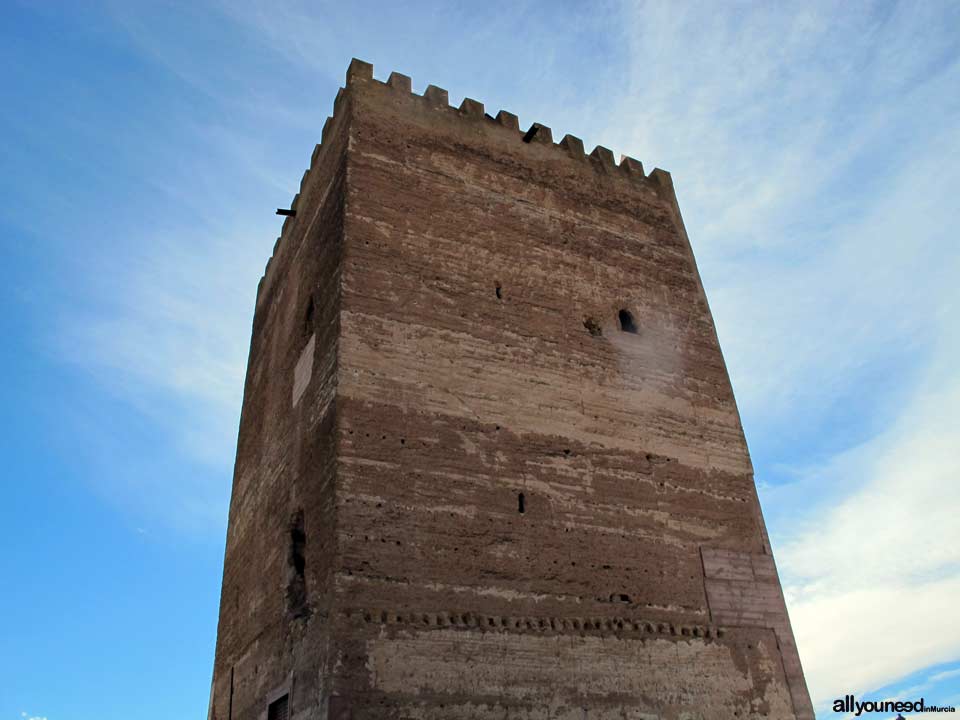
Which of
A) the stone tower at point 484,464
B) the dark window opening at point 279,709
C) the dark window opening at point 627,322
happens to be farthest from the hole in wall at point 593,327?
the dark window opening at point 279,709

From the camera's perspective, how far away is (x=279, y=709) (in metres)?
7.37

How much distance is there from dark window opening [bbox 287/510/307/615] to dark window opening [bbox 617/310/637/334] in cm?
466

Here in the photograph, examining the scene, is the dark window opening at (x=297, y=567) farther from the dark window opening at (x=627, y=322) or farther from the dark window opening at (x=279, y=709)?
the dark window opening at (x=627, y=322)

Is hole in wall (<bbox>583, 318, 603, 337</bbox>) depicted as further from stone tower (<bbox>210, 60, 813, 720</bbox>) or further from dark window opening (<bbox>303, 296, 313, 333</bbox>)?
dark window opening (<bbox>303, 296, 313, 333</bbox>)

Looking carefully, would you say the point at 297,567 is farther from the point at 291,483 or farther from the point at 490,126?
the point at 490,126

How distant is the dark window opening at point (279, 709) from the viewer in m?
7.13

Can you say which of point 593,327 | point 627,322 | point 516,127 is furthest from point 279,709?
point 516,127

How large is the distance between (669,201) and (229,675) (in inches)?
353

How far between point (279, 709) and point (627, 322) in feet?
19.8

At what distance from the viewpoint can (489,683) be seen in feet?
22.4

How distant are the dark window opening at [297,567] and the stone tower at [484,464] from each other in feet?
0.13

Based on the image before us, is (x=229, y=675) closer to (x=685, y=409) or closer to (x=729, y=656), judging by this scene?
(x=729, y=656)

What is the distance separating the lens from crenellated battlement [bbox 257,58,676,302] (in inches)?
400

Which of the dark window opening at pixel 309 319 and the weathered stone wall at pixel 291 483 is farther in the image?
the dark window opening at pixel 309 319
